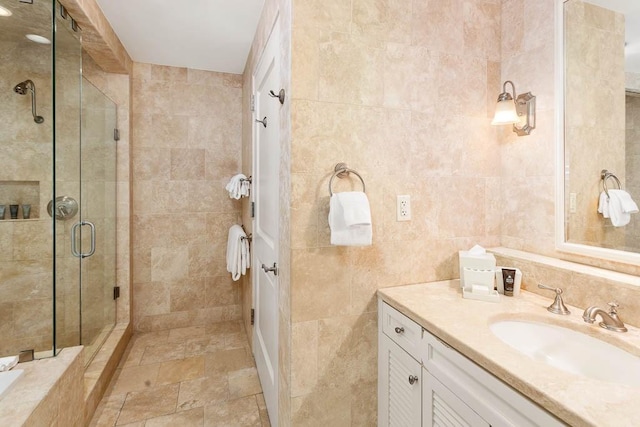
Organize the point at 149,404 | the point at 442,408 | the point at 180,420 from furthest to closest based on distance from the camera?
the point at 149,404, the point at 180,420, the point at 442,408

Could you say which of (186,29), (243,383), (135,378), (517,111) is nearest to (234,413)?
(243,383)

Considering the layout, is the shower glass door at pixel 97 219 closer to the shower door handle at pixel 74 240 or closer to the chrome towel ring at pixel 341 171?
the shower door handle at pixel 74 240

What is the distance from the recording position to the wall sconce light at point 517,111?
1447 millimetres

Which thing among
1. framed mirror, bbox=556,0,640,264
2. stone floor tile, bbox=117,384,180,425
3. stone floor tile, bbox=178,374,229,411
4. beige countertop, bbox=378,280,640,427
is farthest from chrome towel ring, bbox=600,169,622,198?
stone floor tile, bbox=117,384,180,425

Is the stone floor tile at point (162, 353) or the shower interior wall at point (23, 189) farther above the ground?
the shower interior wall at point (23, 189)

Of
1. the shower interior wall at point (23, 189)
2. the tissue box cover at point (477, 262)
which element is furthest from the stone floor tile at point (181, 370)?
the tissue box cover at point (477, 262)

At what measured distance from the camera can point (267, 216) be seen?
6.10 feet

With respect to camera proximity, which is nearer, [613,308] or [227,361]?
[613,308]

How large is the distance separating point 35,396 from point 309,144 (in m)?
1.56

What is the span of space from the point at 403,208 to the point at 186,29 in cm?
205

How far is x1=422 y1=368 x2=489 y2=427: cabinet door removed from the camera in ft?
2.92

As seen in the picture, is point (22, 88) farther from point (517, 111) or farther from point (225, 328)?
point (517, 111)

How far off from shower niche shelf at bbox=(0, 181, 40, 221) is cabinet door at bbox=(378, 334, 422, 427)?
2.36 m

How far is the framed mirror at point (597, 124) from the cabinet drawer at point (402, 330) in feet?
2.71
